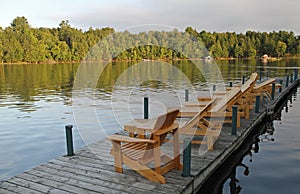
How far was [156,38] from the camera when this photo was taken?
8859mm

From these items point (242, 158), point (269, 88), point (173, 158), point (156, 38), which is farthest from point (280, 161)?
point (269, 88)

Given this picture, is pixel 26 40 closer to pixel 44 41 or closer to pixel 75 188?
pixel 44 41

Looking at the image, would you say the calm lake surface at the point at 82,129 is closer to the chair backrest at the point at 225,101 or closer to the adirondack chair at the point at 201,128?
the adirondack chair at the point at 201,128

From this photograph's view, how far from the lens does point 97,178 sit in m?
5.51

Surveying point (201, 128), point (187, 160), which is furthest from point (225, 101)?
point (187, 160)

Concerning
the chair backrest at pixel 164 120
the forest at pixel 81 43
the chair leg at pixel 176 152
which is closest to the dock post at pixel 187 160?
the chair leg at pixel 176 152

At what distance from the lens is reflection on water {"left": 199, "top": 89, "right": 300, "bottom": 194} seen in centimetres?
654

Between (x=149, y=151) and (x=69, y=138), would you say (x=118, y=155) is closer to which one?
(x=149, y=151)

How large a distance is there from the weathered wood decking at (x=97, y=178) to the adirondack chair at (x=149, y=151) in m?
0.16

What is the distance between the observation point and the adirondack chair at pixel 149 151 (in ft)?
16.8

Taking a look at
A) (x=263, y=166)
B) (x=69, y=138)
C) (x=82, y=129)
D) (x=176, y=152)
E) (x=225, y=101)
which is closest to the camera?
(x=176, y=152)

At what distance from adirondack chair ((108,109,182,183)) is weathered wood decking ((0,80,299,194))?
0.16 metres

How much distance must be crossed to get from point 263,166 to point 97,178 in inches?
188

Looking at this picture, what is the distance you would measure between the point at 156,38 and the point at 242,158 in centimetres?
447
